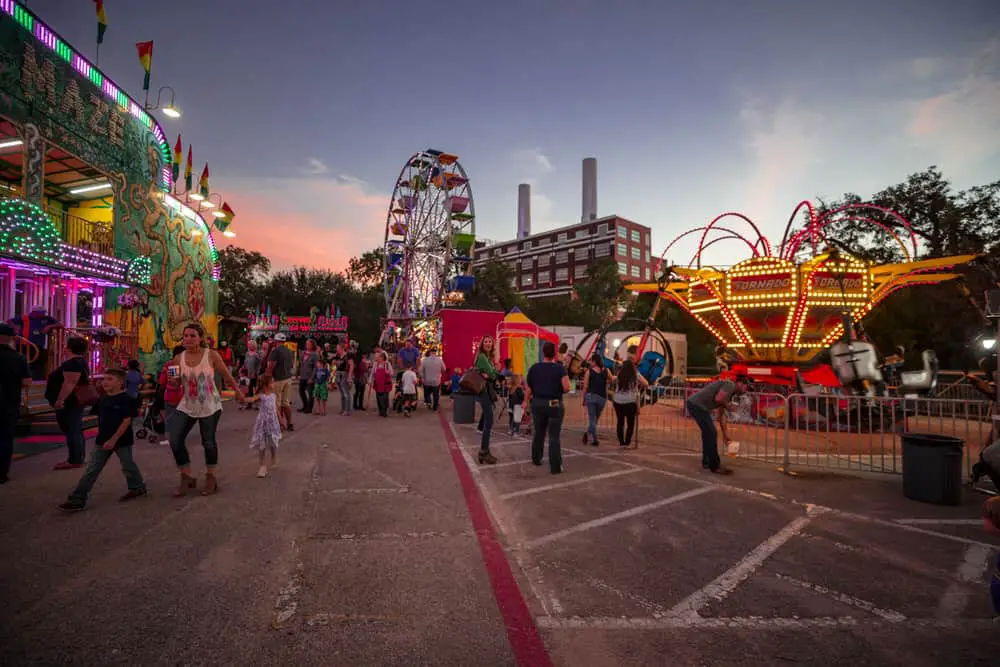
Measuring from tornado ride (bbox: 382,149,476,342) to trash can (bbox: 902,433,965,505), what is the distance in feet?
77.7

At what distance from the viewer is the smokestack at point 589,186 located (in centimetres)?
7994

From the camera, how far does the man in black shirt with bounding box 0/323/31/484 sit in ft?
19.7

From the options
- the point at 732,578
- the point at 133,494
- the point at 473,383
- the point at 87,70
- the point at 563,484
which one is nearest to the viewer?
the point at 732,578

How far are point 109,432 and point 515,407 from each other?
6720mm

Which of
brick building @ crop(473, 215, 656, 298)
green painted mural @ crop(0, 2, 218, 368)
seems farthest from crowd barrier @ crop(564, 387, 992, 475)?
brick building @ crop(473, 215, 656, 298)

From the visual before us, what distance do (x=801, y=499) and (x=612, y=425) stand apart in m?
6.00

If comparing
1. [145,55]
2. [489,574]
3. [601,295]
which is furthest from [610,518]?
[601,295]

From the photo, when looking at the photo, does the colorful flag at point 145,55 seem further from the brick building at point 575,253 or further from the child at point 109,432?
the brick building at point 575,253

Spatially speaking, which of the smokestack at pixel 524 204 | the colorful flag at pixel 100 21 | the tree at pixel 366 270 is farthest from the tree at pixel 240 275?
the smokestack at pixel 524 204

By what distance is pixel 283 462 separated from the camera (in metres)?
7.20

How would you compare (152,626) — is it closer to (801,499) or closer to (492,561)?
(492,561)

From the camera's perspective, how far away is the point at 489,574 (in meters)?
3.56

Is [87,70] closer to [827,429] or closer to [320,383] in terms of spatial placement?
[320,383]

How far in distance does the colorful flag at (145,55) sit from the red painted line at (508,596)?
17.2 m
